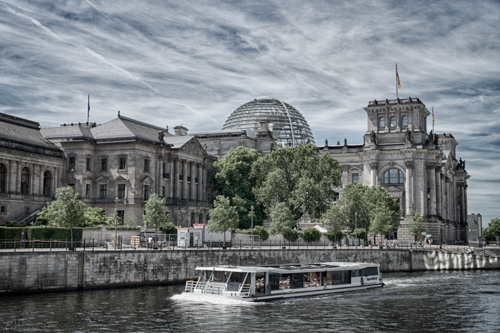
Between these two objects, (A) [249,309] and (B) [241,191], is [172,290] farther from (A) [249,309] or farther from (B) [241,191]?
(B) [241,191]

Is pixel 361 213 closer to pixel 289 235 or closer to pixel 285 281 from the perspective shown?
pixel 289 235

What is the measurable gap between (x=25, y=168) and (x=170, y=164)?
2587 centimetres

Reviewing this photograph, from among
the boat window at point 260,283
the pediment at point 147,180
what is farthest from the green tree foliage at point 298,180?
the boat window at point 260,283

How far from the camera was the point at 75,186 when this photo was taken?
10206 cm

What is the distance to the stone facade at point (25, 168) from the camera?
8919 centimetres

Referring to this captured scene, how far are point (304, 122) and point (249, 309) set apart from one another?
14931cm

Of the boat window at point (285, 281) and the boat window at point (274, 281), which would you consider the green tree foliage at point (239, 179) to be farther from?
the boat window at point (274, 281)

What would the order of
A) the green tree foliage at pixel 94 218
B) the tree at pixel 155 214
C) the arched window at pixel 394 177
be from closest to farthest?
the green tree foliage at pixel 94 218 → the tree at pixel 155 214 → the arched window at pixel 394 177

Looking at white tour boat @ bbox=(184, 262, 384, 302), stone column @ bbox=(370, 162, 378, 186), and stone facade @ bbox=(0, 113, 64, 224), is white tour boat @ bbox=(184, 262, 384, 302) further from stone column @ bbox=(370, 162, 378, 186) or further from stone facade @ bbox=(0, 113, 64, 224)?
stone column @ bbox=(370, 162, 378, 186)

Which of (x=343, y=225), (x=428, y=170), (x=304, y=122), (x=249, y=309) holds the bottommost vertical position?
(x=249, y=309)

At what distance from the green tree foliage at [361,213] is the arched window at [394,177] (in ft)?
93.3

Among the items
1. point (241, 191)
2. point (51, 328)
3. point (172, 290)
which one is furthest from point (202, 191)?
point (51, 328)

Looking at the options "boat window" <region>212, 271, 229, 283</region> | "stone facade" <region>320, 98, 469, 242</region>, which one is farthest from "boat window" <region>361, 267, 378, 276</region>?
"stone facade" <region>320, 98, 469, 242</region>

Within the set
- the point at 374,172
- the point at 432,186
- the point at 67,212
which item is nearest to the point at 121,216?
the point at 67,212
